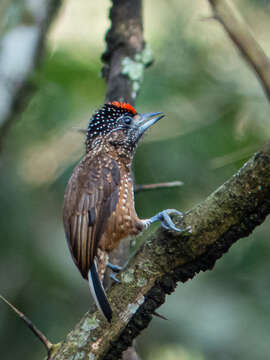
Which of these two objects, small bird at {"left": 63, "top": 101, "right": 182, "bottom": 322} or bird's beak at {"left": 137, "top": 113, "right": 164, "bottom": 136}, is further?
bird's beak at {"left": 137, "top": 113, "right": 164, "bottom": 136}

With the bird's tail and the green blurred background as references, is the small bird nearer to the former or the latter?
the bird's tail

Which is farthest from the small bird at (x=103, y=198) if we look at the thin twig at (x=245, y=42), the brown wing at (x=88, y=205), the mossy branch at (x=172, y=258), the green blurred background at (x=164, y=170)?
the thin twig at (x=245, y=42)

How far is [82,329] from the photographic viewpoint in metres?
2.81

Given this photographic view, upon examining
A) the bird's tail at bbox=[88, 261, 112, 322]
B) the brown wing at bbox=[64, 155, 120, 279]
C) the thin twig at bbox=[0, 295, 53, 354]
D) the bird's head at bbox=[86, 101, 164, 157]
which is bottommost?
the thin twig at bbox=[0, 295, 53, 354]

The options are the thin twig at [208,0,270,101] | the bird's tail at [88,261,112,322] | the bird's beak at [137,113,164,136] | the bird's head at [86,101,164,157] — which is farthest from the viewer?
the bird's beak at [137,113,164,136]

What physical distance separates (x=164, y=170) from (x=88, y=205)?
176cm

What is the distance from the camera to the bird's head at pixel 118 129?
4.32 metres

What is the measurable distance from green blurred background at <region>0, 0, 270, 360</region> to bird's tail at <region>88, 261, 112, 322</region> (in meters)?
1.66

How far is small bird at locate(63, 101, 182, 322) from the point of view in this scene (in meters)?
3.48

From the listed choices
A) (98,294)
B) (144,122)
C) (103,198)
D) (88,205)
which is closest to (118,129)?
(144,122)

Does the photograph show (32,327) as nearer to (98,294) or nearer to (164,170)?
(98,294)

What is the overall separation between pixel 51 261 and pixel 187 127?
2.29 m

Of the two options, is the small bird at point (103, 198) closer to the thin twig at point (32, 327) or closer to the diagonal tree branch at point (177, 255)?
the diagonal tree branch at point (177, 255)

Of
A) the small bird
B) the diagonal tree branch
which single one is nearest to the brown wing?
the small bird
